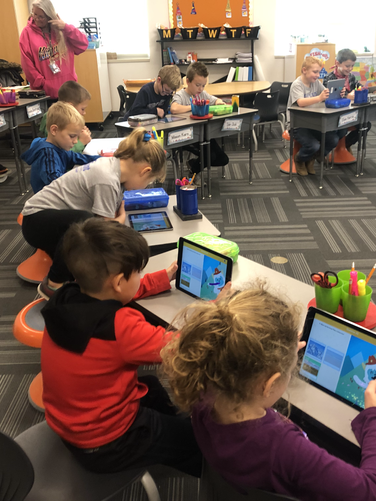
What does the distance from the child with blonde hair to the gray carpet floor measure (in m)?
0.53

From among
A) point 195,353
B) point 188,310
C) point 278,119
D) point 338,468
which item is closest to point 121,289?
point 188,310

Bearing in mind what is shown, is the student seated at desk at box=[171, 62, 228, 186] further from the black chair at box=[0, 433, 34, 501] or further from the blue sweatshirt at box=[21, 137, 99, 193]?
the black chair at box=[0, 433, 34, 501]

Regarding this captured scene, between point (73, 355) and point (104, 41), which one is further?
point (104, 41)

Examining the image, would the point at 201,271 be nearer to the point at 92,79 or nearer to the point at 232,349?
the point at 232,349

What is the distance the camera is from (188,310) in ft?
3.22

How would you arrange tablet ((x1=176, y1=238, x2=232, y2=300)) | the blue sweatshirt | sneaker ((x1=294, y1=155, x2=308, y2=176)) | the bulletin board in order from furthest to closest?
the bulletin board < sneaker ((x1=294, y1=155, x2=308, y2=176)) < the blue sweatshirt < tablet ((x1=176, y1=238, x2=232, y2=300))

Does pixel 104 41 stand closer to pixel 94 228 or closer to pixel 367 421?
pixel 94 228

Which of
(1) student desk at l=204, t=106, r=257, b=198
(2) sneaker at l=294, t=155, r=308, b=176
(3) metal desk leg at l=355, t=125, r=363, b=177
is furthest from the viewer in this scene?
(2) sneaker at l=294, t=155, r=308, b=176

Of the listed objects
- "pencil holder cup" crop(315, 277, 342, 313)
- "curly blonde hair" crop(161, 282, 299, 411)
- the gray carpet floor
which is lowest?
the gray carpet floor

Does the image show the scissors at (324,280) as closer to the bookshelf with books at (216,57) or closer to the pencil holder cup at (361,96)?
the pencil holder cup at (361,96)

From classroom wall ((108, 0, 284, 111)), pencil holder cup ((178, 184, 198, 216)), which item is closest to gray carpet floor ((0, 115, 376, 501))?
pencil holder cup ((178, 184, 198, 216))

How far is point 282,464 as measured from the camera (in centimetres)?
81

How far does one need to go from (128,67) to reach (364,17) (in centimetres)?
412

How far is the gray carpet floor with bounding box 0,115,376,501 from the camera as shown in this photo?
6.58 feet
